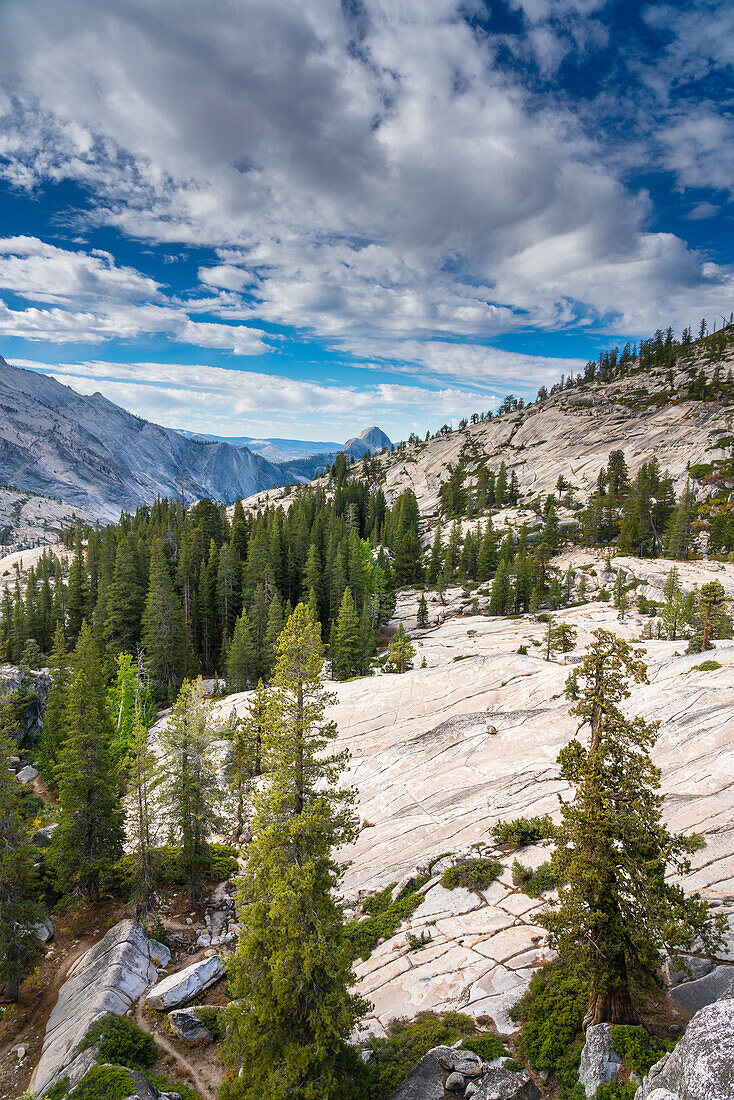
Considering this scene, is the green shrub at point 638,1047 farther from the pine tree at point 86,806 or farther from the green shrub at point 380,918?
the pine tree at point 86,806

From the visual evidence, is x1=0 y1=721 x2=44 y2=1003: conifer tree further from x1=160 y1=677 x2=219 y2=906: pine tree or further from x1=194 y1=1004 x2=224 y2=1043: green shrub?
x1=194 y1=1004 x2=224 y2=1043: green shrub

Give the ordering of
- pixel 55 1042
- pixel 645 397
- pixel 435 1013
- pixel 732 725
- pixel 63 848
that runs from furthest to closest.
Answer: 1. pixel 645 397
2. pixel 63 848
3. pixel 732 725
4. pixel 55 1042
5. pixel 435 1013

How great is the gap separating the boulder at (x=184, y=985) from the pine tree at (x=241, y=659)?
116 feet

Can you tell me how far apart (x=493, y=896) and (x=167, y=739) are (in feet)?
65.7

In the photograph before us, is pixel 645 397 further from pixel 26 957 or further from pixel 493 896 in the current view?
pixel 26 957

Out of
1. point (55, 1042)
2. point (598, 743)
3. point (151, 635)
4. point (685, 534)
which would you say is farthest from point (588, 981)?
point (685, 534)

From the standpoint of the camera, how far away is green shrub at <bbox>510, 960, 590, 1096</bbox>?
1190cm

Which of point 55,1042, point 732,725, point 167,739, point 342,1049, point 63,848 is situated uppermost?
point 732,725

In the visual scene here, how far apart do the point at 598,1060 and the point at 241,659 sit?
50.5 m

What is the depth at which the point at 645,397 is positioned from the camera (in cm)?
16362

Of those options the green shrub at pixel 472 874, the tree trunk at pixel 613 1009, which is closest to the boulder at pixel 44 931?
the green shrub at pixel 472 874

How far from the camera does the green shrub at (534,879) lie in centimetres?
1951

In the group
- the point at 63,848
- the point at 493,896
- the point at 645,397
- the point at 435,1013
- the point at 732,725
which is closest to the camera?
the point at 435,1013

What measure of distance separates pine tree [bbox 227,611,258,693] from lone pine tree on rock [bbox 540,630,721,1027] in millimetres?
48336
